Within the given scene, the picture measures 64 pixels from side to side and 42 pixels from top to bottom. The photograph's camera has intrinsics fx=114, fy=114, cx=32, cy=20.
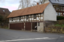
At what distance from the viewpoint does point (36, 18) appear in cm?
2761

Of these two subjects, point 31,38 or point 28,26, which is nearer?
point 31,38

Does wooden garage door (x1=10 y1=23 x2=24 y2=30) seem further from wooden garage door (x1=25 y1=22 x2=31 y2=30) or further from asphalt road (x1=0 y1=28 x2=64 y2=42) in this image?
asphalt road (x1=0 y1=28 x2=64 y2=42)

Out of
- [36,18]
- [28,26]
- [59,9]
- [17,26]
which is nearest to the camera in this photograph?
[36,18]

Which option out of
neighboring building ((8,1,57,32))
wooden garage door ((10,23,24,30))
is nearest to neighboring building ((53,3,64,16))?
neighboring building ((8,1,57,32))

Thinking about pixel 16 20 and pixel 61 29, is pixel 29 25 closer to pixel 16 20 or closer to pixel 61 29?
pixel 16 20

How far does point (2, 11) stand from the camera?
62.0 metres

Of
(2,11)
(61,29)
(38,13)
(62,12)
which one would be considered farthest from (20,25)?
(2,11)

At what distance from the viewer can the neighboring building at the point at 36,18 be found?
26.5 m

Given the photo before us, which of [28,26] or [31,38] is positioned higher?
[28,26]

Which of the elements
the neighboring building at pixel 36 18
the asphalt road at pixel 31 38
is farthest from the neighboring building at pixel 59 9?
the asphalt road at pixel 31 38

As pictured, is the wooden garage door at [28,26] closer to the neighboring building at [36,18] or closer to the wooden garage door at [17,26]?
the neighboring building at [36,18]

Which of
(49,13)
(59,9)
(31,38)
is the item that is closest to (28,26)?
(49,13)

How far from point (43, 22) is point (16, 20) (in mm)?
11122

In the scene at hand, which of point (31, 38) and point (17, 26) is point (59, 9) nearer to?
point (17, 26)
